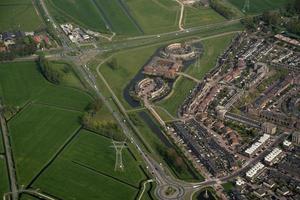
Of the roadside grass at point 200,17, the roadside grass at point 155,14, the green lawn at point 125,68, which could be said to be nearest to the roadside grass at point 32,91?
the green lawn at point 125,68

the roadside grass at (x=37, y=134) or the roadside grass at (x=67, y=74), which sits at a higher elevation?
the roadside grass at (x=67, y=74)

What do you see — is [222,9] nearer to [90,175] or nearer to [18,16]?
[18,16]

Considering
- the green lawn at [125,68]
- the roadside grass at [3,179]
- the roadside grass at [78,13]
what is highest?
the roadside grass at [78,13]

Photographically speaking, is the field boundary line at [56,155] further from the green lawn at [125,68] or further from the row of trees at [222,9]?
the row of trees at [222,9]

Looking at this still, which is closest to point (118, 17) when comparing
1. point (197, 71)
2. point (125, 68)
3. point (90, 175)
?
point (125, 68)

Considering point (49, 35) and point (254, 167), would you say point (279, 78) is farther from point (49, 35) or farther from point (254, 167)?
point (49, 35)

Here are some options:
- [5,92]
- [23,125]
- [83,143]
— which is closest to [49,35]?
[5,92]
